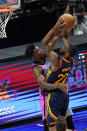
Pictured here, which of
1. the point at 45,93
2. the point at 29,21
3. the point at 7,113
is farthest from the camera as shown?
the point at 29,21

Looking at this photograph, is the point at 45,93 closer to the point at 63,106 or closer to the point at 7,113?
the point at 63,106

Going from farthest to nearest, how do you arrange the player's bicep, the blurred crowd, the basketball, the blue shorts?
the blurred crowd
the basketball
the blue shorts
the player's bicep

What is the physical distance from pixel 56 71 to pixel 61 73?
7 centimetres

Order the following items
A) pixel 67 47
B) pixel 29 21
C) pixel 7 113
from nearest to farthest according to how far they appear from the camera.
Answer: pixel 67 47, pixel 7 113, pixel 29 21

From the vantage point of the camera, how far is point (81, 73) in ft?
19.8

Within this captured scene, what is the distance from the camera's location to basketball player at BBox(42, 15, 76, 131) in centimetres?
433

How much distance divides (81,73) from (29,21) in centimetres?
387

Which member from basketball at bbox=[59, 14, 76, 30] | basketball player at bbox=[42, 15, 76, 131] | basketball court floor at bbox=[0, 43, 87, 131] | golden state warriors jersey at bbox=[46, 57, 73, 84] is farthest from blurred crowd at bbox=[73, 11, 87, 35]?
golden state warriors jersey at bbox=[46, 57, 73, 84]

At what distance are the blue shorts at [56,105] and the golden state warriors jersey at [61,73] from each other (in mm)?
191

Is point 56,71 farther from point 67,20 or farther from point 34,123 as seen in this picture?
point 34,123

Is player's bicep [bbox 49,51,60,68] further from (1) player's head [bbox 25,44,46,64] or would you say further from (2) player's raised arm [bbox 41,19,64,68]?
(1) player's head [bbox 25,44,46,64]

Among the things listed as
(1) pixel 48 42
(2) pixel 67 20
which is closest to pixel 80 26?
(2) pixel 67 20

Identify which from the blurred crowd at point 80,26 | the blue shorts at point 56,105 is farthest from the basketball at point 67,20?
the blurred crowd at point 80,26

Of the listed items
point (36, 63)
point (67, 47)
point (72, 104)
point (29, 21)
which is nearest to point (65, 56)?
point (67, 47)
